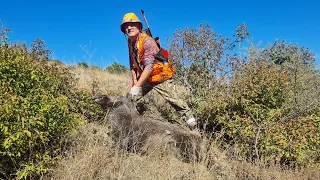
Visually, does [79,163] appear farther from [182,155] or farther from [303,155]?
[303,155]

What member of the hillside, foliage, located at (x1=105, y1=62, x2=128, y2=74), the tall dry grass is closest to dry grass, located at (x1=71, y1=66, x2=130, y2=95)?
the hillside

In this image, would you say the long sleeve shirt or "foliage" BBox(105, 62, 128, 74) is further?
"foliage" BBox(105, 62, 128, 74)

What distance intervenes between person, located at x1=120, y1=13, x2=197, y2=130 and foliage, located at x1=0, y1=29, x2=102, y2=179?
1375 millimetres

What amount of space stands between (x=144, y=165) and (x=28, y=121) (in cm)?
144

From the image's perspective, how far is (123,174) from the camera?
333 cm

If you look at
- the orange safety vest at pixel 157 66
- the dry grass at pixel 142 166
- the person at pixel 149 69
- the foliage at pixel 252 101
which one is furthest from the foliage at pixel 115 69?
the dry grass at pixel 142 166

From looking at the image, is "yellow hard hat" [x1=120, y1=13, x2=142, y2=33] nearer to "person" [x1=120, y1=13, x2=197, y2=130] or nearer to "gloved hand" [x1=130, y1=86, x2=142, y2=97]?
"person" [x1=120, y1=13, x2=197, y2=130]

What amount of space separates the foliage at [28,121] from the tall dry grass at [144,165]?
0.23 m

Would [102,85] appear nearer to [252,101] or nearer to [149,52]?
[149,52]

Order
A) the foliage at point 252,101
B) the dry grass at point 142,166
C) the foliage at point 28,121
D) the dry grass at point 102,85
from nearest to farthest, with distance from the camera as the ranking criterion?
the foliage at point 28,121
the dry grass at point 142,166
the foliage at point 252,101
the dry grass at point 102,85

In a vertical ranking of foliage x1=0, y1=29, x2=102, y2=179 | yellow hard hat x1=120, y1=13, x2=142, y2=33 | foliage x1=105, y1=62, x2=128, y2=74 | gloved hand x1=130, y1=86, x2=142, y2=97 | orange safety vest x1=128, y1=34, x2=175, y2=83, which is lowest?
foliage x1=0, y1=29, x2=102, y2=179

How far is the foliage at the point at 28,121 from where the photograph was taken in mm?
2794

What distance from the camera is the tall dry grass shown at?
3264 millimetres

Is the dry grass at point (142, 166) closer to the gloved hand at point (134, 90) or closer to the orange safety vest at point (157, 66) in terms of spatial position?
the gloved hand at point (134, 90)
